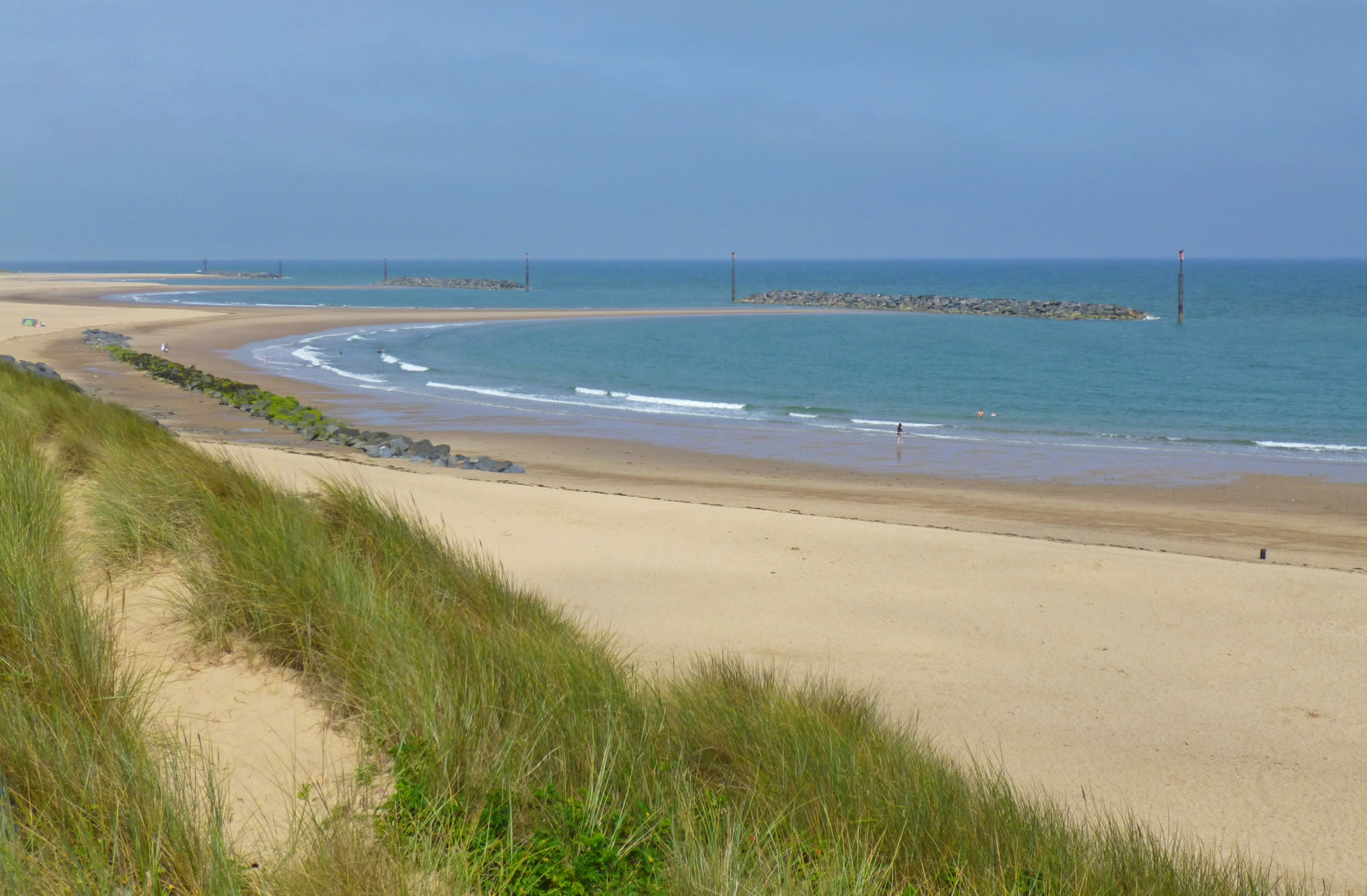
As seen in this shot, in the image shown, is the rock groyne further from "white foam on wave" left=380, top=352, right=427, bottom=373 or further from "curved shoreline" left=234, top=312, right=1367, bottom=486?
"curved shoreline" left=234, top=312, right=1367, bottom=486

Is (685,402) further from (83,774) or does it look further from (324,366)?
(83,774)

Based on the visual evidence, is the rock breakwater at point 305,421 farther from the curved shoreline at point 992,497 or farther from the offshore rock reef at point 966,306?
the offshore rock reef at point 966,306

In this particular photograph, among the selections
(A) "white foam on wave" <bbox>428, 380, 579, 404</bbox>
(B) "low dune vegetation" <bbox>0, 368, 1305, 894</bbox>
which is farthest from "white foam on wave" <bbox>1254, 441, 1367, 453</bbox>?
(B) "low dune vegetation" <bbox>0, 368, 1305, 894</bbox>

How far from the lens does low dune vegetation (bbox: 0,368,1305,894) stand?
119 inches

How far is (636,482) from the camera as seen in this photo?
17.9 m

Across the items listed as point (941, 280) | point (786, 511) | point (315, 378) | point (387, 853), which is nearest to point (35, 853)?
point (387, 853)

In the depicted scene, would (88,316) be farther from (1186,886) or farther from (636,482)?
(1186,886)

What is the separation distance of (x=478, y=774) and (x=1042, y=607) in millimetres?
6476

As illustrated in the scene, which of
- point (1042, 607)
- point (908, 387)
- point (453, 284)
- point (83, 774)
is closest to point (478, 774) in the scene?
point (83, 774)

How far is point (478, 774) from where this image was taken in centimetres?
367

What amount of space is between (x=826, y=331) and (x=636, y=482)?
4550 centimetres

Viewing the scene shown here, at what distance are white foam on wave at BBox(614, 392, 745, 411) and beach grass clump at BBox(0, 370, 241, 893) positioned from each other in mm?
25480

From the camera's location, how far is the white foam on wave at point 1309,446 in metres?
22.8

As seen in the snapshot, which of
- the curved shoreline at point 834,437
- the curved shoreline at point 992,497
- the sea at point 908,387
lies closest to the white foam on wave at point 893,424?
the curved shoreline at point 834,437
